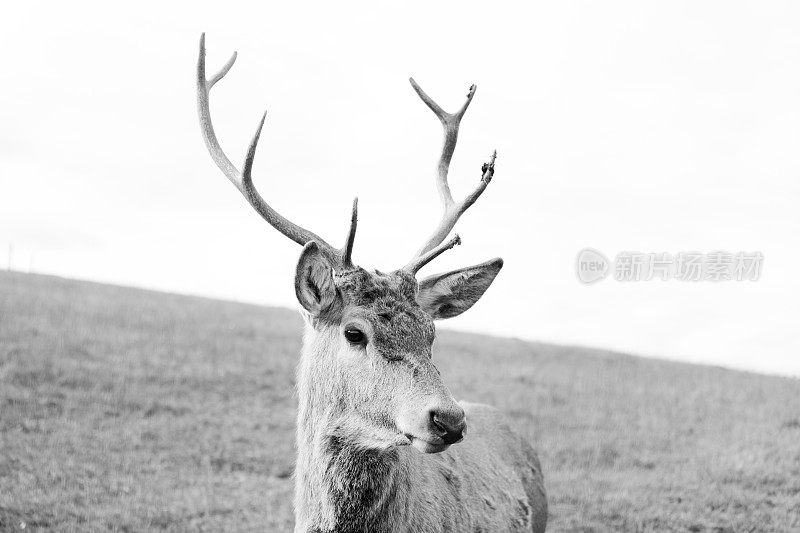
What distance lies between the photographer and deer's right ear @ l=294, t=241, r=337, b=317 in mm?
4766

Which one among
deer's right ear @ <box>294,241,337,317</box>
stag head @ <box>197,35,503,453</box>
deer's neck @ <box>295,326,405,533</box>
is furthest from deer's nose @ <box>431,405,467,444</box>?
deer's right ear @ <box>294,241,337,317</box>

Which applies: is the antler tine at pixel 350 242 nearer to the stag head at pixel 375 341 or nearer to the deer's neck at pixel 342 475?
the stag head at pixel 375 341

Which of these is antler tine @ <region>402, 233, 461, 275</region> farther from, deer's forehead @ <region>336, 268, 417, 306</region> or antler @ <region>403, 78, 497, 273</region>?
deer's forehead @ <region>336, 268, 417, 306</region>

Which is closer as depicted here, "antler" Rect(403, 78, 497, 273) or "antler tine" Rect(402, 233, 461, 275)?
"antler tine" Rect(402, 233, 461, 275)

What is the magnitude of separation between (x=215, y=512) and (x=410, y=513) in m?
5.52

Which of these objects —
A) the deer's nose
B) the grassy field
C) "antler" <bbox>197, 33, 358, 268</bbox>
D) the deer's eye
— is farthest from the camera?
the grassy field

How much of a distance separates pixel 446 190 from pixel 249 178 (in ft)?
5.44

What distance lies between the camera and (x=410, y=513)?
4953 mm

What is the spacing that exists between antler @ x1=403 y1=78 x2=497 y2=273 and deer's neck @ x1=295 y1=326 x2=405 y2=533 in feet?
3.58

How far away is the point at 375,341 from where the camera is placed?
4652 millimetres

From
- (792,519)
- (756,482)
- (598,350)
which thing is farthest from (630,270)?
(598,350)

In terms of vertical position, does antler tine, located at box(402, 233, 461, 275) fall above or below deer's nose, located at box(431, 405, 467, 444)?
above

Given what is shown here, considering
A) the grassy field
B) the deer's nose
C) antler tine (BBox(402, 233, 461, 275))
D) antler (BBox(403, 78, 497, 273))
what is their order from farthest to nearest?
the grassy field → antler (BBox(403, 78, 497, 273)) → antler tine (BBox(402, 233, 461, 275)) → the deer's nose

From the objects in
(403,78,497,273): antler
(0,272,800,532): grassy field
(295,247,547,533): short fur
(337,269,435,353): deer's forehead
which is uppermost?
(403,78,497,273): antler
